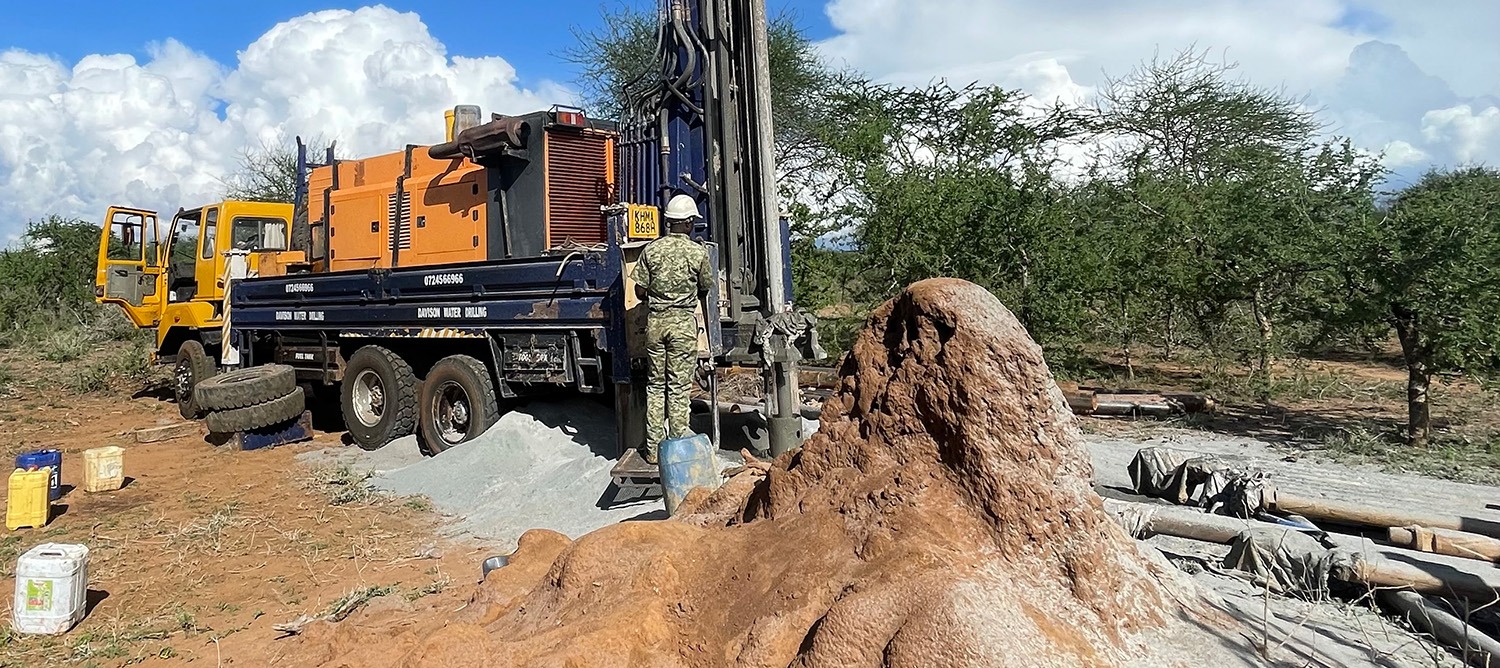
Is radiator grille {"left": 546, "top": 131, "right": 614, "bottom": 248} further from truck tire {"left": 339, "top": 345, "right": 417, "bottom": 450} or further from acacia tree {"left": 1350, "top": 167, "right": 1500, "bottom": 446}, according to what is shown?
acacia tree {"left": 1350, "top": 167, "right": 1500, "bottom": 446}

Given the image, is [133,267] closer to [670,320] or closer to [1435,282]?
[670,320]

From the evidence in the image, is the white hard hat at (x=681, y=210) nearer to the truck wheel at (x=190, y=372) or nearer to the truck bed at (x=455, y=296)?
the truck bed at (x=455, y=296)

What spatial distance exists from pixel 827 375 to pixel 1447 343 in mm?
6431

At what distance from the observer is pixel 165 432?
487 inches

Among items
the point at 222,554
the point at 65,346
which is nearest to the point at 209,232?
the point at 222,554

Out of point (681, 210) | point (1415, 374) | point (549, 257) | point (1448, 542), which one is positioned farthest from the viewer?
point (1415, 374)

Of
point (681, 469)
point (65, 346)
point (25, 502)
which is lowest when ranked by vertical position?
point (25, 502)

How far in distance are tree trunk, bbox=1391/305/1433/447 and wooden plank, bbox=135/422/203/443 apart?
13.2 meters

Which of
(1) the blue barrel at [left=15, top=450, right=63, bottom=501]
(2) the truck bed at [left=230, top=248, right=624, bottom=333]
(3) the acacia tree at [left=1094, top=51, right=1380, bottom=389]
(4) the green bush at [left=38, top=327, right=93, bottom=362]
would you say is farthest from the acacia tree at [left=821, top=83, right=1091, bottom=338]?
(4) the green bush at [left=38, top=327, right=93, bottom=362]

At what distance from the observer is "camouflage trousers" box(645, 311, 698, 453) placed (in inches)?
283

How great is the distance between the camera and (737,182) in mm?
Answer: 8359

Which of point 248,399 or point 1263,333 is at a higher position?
point 1263,333

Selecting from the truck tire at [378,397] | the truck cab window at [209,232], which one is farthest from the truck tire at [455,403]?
the truck cab window at [209,232]

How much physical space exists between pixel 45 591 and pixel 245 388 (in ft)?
18.5
